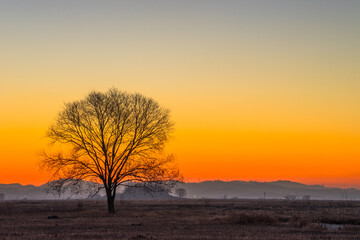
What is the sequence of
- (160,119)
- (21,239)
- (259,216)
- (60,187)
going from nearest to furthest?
(21,239) → (259,216) → (60,187) → (160,119)

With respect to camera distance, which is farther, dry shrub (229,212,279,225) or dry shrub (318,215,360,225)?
dry shrub (318,215,360,225)

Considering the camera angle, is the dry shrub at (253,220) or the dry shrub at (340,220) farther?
the dry shrub at (340,220)

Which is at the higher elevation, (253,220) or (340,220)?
(253,220)

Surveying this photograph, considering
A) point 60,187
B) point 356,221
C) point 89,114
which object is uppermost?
point 89,114

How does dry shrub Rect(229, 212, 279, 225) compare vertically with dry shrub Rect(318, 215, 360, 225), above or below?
above

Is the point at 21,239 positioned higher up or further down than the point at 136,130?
further down

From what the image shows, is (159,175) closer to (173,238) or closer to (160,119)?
(160,119)

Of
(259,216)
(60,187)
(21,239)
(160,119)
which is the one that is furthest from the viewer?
(160,119)

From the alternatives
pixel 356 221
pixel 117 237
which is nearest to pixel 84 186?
pixel 117 237

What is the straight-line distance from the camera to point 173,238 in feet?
73.9

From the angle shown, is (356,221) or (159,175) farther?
(159,175)

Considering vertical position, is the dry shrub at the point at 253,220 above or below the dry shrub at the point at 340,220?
above

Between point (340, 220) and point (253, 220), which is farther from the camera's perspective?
point (340, 220)

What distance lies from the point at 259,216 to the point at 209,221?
13.1 feet
